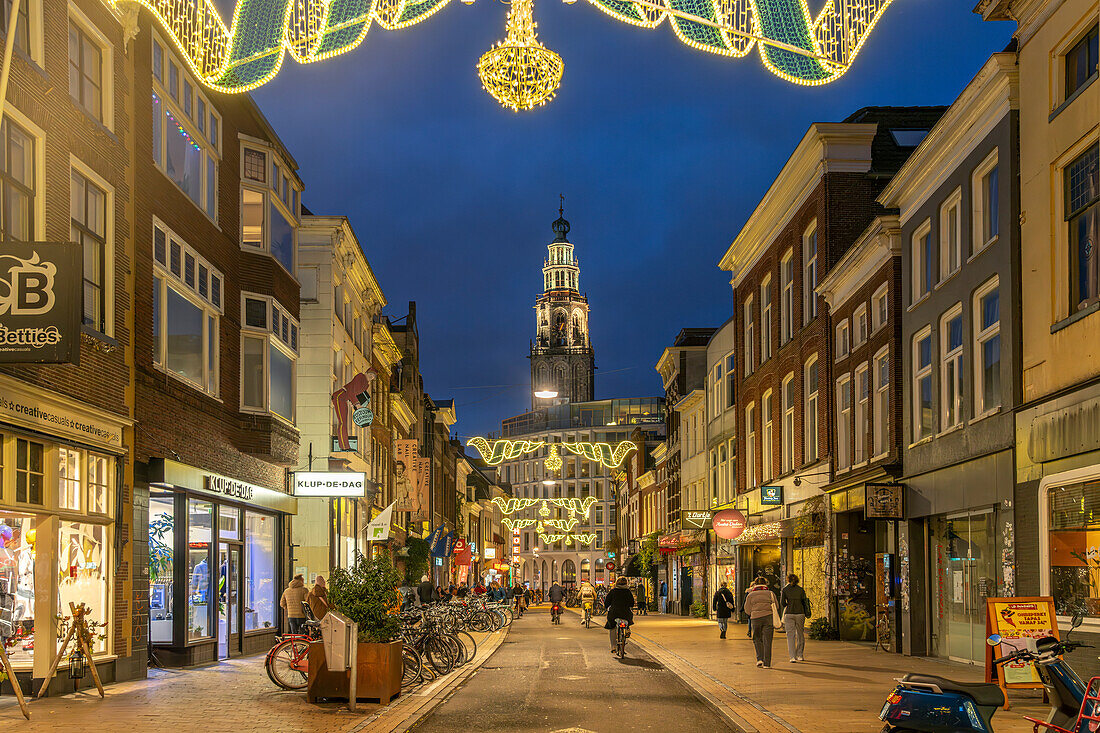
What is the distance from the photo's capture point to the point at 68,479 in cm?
1734

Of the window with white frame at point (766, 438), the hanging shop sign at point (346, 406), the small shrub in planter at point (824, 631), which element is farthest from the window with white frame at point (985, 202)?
the window with white frame at point (766, 438)

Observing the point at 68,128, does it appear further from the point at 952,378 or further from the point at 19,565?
the point at 952,378

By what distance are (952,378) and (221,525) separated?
1398 cm

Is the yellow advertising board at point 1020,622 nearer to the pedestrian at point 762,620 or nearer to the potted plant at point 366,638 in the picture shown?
the pedestrian at point 762,620

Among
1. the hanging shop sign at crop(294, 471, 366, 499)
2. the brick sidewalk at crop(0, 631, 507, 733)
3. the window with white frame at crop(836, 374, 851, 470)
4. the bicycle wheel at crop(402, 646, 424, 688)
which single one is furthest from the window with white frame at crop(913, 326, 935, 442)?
the hanging shop sign at crop(294, 471, 366, 499)

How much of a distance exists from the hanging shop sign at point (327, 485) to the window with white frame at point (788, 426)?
15.7m

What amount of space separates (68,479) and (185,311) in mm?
5646

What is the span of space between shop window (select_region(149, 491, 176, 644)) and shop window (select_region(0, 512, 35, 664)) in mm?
4722

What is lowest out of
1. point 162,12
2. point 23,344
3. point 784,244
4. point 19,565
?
point 19,565

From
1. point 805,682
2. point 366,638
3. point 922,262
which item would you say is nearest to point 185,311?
point 366,638

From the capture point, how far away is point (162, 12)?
34.7 feet

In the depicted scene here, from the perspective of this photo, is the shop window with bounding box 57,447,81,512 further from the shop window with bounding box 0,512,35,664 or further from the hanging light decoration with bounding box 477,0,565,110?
the hanging light decoration with bounding box 477,0,565,110

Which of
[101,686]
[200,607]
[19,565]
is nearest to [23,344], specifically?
[19,565]

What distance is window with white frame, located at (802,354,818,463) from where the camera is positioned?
36.1 metres
